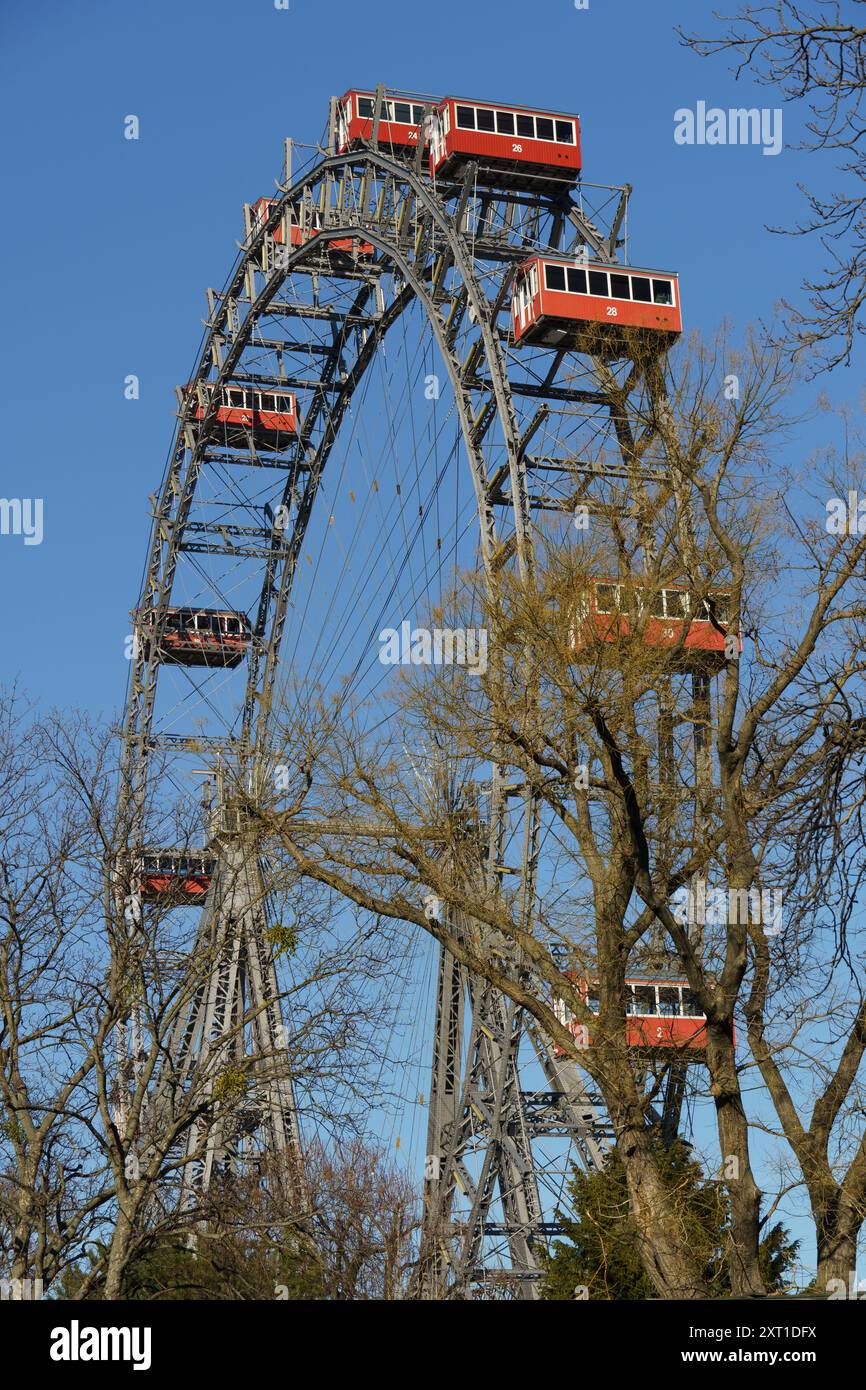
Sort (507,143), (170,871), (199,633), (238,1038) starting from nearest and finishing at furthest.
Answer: (170,871) → (238,1038) → (507,143) → (199,633)

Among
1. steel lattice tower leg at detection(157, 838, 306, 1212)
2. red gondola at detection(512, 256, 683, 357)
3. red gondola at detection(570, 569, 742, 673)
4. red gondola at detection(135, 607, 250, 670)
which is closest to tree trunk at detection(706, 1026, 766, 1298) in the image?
red gondola at detection(570, 569, 742, 673)

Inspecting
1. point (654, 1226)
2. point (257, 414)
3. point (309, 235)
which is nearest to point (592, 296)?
point (309, 235)

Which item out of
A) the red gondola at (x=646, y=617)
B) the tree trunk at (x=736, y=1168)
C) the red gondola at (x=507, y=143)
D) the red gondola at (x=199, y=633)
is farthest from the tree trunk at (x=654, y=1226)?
the red gondola at (x=199, y=633)

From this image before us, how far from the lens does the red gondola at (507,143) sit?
36188 millimetres

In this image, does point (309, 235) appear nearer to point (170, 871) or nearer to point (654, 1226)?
point (170, 871)

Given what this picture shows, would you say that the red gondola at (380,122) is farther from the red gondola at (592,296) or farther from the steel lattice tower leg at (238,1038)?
the steel lattice tower leg at (238,1038)

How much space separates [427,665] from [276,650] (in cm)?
3348

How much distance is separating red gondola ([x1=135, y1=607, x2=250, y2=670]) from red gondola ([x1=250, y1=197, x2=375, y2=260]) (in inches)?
505

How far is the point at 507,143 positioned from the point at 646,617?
23661 millimetres

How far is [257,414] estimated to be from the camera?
52.4 metres

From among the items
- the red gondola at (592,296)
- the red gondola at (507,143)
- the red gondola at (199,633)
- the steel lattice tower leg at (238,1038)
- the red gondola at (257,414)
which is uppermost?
the red gondola at (257,414)

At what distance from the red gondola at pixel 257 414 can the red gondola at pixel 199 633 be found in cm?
587

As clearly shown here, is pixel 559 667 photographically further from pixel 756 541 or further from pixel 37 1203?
pixel 37 1203
